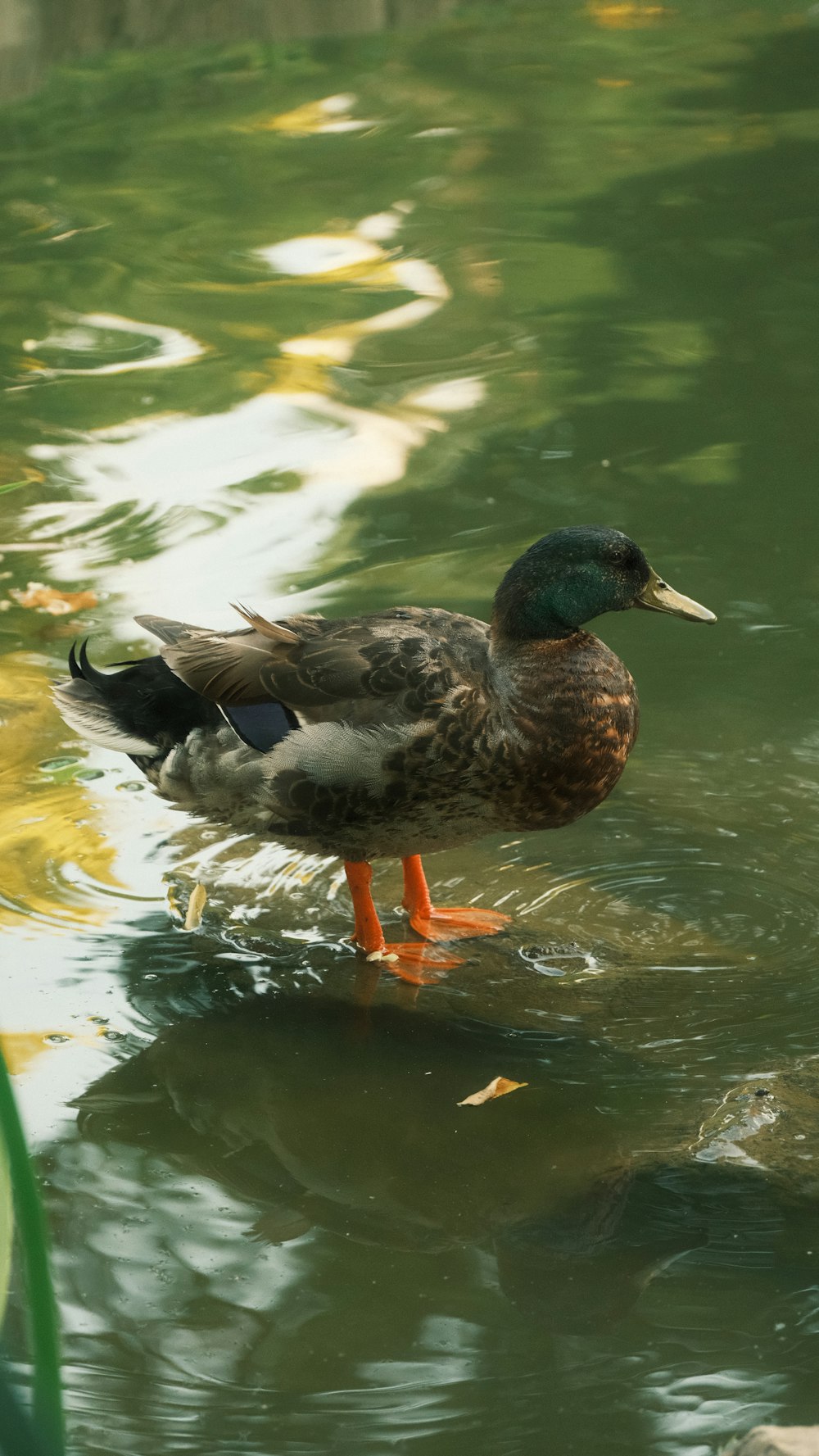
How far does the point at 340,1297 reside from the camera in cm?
314

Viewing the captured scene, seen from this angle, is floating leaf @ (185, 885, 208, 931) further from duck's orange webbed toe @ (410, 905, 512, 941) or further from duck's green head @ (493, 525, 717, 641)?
duck's green head @ (493, 525, 717, 641)

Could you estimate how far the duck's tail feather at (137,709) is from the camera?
15.0ft

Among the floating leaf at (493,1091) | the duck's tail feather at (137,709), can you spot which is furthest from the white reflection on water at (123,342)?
the floating leaf at (493,1091)

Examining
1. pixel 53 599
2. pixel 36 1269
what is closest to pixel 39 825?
pixel 53 599

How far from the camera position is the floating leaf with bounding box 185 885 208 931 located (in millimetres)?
4559

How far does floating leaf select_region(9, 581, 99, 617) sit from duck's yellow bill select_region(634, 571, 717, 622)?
263cm

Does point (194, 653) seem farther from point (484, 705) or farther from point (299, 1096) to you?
point (299, 1096)

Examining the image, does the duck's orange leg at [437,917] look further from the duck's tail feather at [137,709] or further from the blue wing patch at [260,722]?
the duck's tail feather at [137,709]

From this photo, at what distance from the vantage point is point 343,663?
168 inches

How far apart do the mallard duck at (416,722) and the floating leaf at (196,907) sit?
0.26 metres

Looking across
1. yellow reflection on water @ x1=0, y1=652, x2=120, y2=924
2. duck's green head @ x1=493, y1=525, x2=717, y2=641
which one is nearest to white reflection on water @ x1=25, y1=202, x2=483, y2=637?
yellow reflection on water @ x1=0, y1=652, x2=120, y2=924

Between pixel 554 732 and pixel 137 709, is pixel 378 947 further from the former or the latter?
pixel 137 709

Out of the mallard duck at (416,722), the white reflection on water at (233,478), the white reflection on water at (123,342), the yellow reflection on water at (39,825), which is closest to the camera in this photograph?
the mallard duck at (416,722)

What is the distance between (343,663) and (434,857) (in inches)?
37.7
